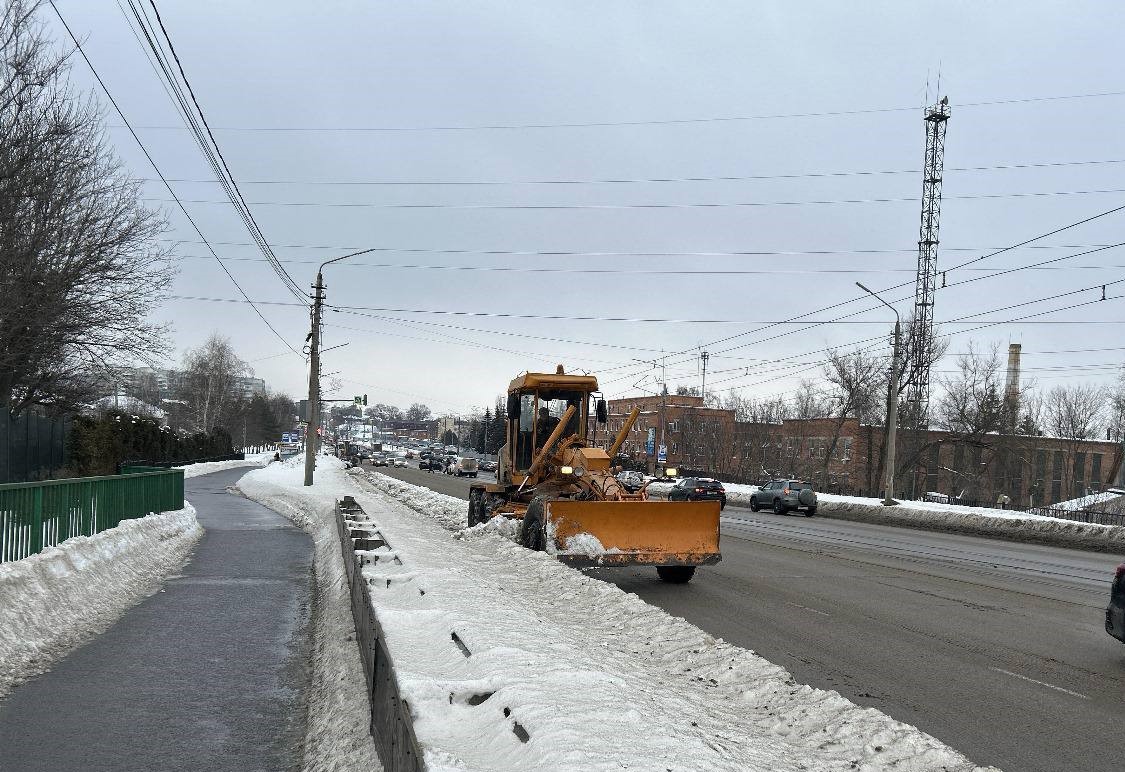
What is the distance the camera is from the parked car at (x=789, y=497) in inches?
1553

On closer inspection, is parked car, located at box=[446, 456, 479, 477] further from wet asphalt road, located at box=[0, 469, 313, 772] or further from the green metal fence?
wet asphalt road, located at box=[0, 469, 313, 772]

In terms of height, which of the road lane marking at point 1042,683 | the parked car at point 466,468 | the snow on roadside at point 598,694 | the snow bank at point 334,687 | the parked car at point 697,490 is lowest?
the parked car at point 466,468

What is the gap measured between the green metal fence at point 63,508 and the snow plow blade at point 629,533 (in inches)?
260

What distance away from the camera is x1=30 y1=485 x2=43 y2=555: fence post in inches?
454

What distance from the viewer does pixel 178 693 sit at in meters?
7.57

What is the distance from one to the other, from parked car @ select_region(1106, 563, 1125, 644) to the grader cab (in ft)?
17.9

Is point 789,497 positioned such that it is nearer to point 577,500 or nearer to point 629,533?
point 577,500

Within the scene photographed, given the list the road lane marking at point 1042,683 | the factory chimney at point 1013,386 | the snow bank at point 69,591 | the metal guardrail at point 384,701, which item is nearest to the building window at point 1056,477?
the factory chimney at point 1013,386

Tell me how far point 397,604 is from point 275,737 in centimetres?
225

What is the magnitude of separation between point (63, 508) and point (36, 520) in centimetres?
119

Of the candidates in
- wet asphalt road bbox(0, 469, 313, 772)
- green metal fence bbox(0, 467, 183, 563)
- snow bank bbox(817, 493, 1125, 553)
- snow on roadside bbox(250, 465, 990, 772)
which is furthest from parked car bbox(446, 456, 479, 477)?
snow on roadside bbox(250, 465, 990, 772)

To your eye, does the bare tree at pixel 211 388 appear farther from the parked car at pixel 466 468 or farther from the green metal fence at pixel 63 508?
the green metal fence at pixel 63 508

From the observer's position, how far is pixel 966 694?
7.64 m

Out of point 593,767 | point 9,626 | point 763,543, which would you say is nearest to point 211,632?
point 9,626
